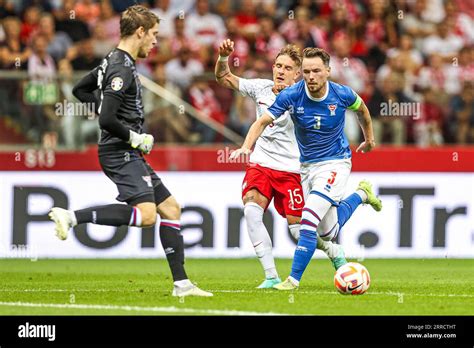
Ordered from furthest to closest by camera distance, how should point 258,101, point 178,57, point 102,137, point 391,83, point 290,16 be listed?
1. point 290,16
2. point 178,57
3. point 391,83
4. point 258,101
5. point 102,137

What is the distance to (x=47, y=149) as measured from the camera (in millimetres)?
16438

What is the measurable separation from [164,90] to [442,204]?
4.17 meters

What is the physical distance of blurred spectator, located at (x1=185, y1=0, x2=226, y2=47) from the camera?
19.3 m

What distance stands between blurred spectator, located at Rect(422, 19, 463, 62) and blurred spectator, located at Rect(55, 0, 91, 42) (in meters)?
5.67

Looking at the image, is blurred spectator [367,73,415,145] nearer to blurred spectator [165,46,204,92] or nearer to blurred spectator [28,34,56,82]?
blurred spectator [165,46,204,92]

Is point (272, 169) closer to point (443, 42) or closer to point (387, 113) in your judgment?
point (387, 113)

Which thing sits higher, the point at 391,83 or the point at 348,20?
the point at 348,20

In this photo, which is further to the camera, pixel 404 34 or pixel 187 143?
pixel 404 34

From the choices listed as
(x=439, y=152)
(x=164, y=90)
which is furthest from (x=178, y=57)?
(x=439, y=152)

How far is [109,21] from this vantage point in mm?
19500

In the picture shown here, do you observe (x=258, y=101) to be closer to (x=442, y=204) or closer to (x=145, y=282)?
(x=145, y=282)

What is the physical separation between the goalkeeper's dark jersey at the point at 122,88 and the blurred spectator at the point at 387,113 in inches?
292

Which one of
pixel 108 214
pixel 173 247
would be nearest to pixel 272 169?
pixel 173 247

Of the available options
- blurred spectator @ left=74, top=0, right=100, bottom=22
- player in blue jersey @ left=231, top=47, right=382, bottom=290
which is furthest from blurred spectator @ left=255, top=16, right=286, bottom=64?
player in blue jersey @ left=231, top=47, right=382, bottom=290
